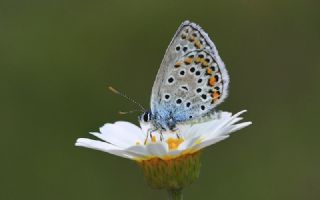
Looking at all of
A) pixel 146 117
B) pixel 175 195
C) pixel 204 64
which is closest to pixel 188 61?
pixel 204 64

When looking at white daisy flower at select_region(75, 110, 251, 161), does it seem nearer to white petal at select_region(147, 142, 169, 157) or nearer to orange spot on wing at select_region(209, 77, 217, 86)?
white petal at select_region(147, 142, 169, 157)

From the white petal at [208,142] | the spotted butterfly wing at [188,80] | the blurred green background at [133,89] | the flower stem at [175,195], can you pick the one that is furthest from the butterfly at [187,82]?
the blurred green background at [133,89]

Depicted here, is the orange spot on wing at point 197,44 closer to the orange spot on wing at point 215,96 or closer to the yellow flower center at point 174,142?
the orange spot on wing at point 215,96

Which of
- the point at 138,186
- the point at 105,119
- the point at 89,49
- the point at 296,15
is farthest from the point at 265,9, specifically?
the point at 138,186

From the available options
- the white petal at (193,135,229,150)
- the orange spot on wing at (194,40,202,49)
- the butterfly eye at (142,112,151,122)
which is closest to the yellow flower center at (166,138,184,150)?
the butterfly eye at (142,112,151,122)

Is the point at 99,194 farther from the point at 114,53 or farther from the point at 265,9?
the point at 265,9

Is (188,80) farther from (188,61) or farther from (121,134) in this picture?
(121,134)
